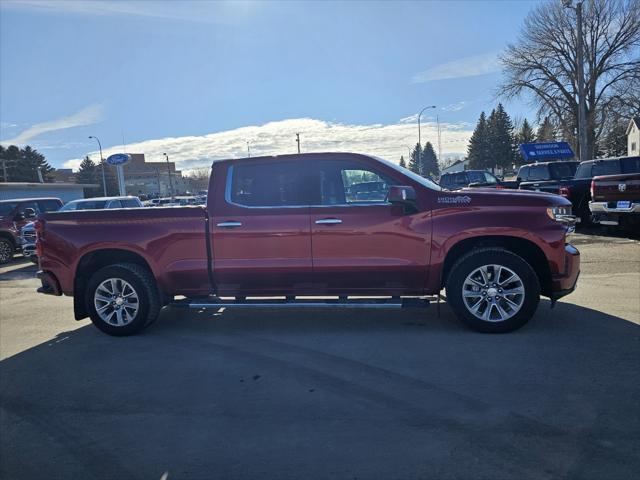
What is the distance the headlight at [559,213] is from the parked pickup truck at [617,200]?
7582mm

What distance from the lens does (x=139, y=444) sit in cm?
308

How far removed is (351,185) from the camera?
510 centimetres

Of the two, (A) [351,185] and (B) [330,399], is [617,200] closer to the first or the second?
(A) [351,185]

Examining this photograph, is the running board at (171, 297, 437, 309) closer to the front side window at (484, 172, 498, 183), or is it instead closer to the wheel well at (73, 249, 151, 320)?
the wheel well at (73, 249, 151, 320)

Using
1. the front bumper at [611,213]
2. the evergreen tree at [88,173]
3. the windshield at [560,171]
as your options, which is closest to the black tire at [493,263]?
the front bumper at [611,213]

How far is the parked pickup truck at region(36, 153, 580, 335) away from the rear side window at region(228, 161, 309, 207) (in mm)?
12

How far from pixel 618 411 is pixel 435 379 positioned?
4.19 ft

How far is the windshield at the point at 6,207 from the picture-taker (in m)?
13.9

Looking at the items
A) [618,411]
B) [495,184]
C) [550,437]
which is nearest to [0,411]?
[550,437]

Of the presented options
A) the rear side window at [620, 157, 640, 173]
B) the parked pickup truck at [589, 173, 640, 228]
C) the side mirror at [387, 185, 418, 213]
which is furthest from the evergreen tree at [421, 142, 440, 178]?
the side mirror at [387, 185, 418, 213]

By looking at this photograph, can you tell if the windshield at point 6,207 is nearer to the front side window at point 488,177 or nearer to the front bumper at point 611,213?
the front bumper at point 611,213

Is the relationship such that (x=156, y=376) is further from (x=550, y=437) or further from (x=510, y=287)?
(x=510, y=287)

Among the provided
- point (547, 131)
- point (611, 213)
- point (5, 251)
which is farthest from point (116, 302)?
point (547, 131)

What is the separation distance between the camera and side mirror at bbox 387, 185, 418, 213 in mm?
4637
